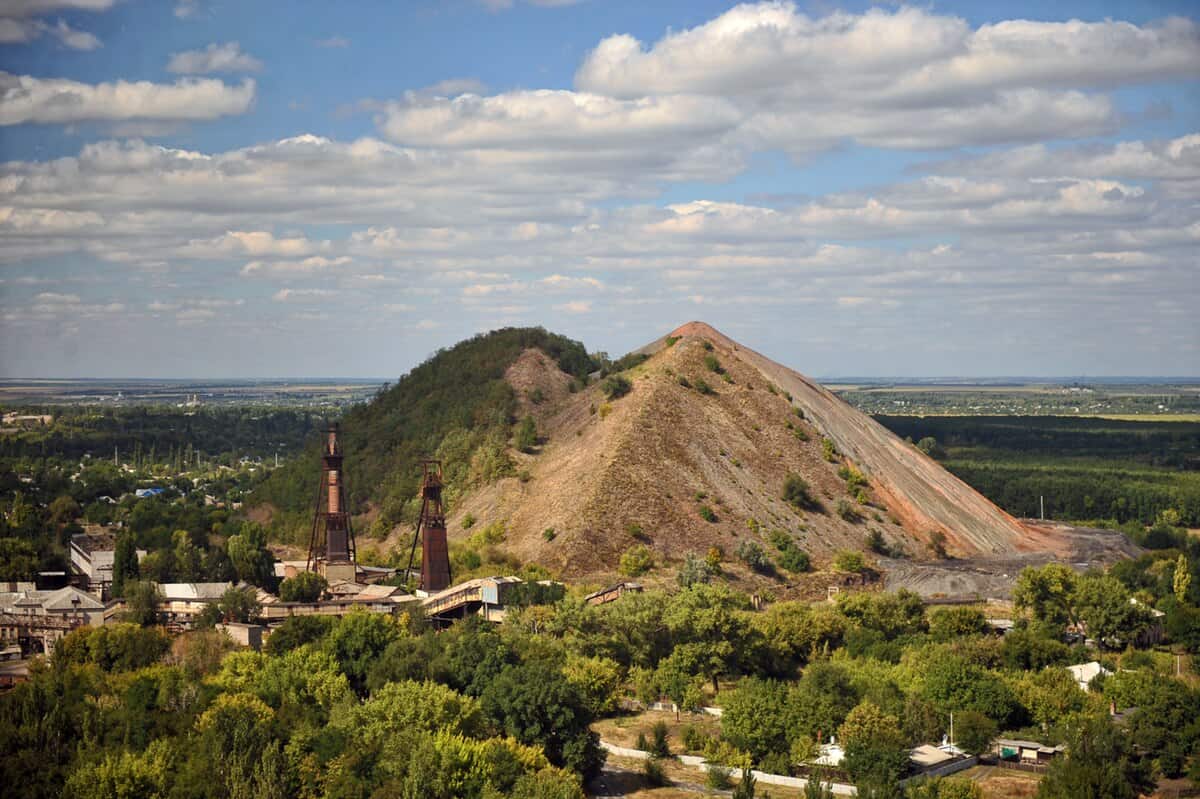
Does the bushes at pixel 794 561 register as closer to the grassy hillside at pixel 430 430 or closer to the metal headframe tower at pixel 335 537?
the grassy hillside at pixel 430 430

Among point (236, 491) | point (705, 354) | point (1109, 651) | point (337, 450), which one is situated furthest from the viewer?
point (236, 491)

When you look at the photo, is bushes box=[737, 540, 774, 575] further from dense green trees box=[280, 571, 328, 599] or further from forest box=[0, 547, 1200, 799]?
dense green trees box=[280, 571, 328, 599]

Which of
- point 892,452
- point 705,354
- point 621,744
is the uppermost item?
point 705,354

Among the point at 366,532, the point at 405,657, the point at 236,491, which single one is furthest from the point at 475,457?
the point at 236,491

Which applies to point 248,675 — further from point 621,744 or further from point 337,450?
point 337,450

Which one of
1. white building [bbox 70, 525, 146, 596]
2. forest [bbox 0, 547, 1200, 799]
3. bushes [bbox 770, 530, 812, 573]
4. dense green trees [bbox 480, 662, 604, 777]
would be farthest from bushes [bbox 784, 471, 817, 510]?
dense green trees [bbox 480, 662, 604, 777]
